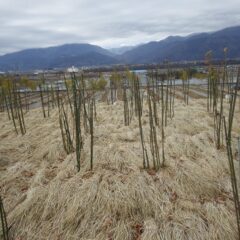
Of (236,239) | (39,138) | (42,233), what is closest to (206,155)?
(236,239)

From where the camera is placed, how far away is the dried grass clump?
4078mm

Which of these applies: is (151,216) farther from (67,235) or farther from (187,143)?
(187,143)

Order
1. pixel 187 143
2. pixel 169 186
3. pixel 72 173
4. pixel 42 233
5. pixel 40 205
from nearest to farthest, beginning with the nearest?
pixel 42 233, pixel 40 205, pixel 169 186, pixel 72 173, pixel 187 143

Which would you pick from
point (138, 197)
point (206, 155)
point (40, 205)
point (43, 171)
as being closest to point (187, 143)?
point (206, 155)

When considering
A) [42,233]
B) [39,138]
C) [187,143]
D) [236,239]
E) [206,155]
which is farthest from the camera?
[39,138]

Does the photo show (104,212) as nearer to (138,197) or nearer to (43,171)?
(138,197)

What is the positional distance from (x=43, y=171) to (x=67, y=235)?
5.82ft

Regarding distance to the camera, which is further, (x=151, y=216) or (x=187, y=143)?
(x=187, y=143)

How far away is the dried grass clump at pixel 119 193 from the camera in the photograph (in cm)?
408

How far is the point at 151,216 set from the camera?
14.3 ft

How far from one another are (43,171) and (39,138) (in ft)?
8.01

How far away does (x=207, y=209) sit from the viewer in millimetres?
4289

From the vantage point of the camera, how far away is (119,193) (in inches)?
181

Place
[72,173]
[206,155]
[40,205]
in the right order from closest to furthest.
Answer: [40,205]
[72,173]
[206,155]
